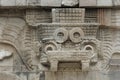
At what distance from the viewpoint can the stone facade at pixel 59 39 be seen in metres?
6.66

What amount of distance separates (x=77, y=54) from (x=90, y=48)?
0.30m

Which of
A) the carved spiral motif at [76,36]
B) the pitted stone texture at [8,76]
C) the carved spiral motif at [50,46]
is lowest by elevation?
the pitted stone texture at [8,76]

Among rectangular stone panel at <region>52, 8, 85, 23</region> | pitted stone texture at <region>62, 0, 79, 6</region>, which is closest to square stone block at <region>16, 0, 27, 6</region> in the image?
rectangular stone panel at <region>52, 8, 85, 23</region>

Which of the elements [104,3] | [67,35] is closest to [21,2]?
[67,35]

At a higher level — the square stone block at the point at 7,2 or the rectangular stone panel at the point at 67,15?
the square stone block at the point at 7,2

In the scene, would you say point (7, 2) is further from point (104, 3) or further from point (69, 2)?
point (104, 3)

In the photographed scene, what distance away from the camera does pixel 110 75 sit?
6.69m

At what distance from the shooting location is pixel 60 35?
669 centimetres

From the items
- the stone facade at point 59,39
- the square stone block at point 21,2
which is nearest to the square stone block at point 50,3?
the stone facade at point 59,39

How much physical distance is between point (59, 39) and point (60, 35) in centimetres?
7

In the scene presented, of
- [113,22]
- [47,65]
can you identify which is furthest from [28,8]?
[113,22]

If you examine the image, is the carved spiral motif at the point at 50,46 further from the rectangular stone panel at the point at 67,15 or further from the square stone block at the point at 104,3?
the square stone block at the point at 104,3

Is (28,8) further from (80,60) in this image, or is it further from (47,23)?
(80,60)

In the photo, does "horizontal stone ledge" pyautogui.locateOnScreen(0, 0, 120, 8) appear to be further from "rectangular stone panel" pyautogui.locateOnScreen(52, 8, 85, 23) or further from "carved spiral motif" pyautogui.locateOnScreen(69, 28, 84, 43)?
"carved spiral motif" pyautogui.locateOnScreen(69, 28, 84, 43)
